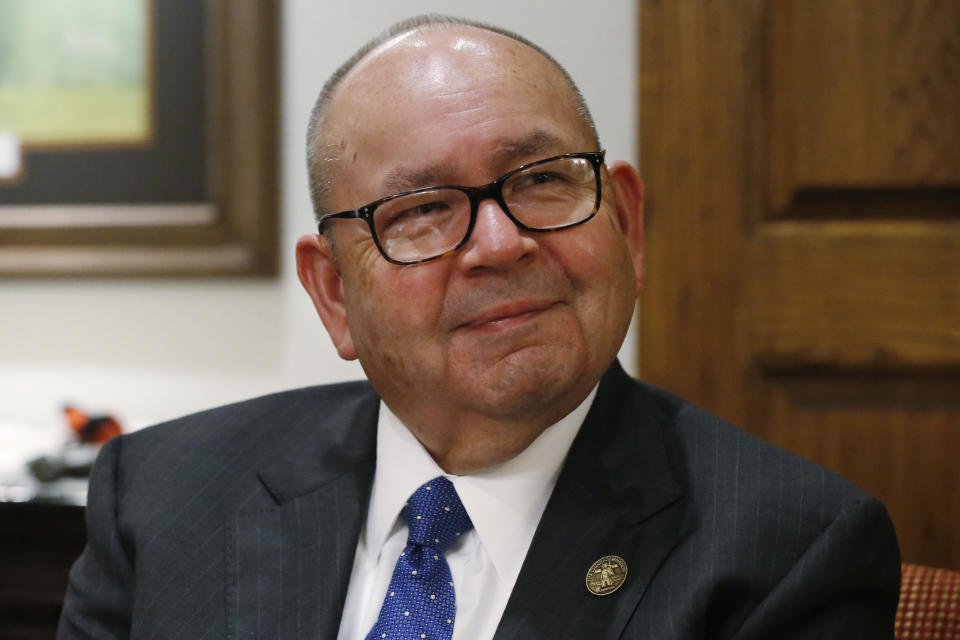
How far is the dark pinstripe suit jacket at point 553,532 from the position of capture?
101cm

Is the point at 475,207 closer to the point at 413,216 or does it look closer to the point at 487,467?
the point at 413,216

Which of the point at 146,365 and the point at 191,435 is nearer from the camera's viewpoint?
the point at 191,435

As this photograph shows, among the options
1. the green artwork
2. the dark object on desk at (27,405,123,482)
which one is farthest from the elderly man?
the green artwork

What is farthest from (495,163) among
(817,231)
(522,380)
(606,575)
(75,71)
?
(75,71)

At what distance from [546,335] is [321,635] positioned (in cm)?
46

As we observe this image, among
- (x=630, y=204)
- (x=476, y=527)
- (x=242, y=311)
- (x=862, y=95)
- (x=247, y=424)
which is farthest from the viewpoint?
(x=242, y=311)

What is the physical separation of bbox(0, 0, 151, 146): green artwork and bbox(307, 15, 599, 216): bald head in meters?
1.06

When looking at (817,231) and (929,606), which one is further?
(817,231)

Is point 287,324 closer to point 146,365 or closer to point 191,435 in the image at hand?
point 146,365

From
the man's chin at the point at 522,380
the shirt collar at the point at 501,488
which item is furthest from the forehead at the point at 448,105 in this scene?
the shirt collar at the point at 501,488

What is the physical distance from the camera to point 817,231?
61.6 inches

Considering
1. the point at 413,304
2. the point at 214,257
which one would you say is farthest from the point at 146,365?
the point at 413,304

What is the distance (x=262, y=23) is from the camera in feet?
6.53

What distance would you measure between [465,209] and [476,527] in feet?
1.29
